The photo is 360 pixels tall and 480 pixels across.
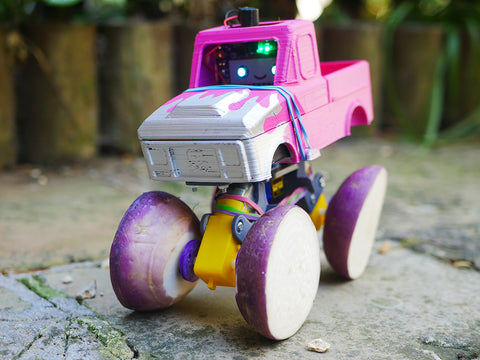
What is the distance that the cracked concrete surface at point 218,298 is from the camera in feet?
5.90

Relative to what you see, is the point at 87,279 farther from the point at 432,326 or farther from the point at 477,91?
the point at 477,91

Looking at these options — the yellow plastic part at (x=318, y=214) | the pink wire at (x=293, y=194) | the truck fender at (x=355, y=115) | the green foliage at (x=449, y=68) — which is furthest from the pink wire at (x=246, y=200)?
the green foliage at (x=449, y=68)

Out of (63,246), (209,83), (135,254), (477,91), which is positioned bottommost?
(477,91)

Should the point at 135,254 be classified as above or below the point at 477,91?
above

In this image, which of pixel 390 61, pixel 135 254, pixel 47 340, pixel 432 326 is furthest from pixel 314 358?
pixel 390 61

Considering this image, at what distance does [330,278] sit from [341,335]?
1.69 ft

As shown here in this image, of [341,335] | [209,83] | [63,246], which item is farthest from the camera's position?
[63,246]

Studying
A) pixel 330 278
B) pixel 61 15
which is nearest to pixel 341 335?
pixel 330 278

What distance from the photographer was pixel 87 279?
2359mm

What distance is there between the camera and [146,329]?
1925 millimetres

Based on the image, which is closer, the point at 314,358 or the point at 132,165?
the point at 314,358

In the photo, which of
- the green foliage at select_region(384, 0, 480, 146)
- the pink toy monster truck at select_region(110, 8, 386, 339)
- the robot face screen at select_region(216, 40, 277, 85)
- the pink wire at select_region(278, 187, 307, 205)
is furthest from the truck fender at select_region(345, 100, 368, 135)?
the green foliage at select_region(384, 0, 480, 146)

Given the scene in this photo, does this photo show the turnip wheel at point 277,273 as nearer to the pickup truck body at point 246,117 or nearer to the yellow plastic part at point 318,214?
the pickup truck body at point 246,117

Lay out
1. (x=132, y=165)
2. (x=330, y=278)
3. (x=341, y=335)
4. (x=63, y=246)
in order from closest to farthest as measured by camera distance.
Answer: (x=341, y=335)
(x=330, y=278)
(x=63, y=246)
(x=132, y=165)
